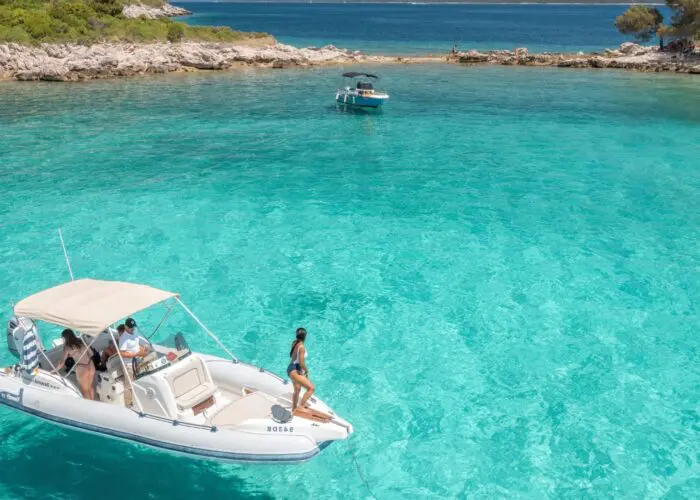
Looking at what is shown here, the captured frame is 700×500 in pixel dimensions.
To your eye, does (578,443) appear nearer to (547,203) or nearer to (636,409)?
(636,409)

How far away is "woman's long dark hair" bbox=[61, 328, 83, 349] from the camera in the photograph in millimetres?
10836

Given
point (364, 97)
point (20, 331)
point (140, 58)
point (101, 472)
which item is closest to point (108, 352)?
point (20, 331)

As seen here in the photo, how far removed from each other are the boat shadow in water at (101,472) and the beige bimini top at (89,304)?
8.46 ft

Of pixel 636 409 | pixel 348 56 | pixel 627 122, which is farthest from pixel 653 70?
pixel 636 409

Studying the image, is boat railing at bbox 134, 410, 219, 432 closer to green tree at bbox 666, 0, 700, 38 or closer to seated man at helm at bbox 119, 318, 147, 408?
seated man at helm at bbox 119, 318, 147, 408

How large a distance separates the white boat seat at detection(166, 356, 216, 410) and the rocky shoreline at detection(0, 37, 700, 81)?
51219 millimetres

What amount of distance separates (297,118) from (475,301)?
1097 inches

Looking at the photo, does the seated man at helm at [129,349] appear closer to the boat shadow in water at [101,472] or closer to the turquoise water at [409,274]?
the boat shadow in water at [101,472]

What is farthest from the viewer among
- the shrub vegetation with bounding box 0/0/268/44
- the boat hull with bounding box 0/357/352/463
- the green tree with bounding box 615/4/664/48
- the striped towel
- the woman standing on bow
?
the green tree with bounding box 615/4/664/48

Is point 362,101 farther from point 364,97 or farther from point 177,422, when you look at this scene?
point 177,422

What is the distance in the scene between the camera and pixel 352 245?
20625 millimetres

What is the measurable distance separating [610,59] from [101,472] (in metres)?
71.0

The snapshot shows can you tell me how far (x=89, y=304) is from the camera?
1079 cm

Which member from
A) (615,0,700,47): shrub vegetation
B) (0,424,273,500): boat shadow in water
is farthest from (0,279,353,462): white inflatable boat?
(615,0,700,47): shrub vegetation
